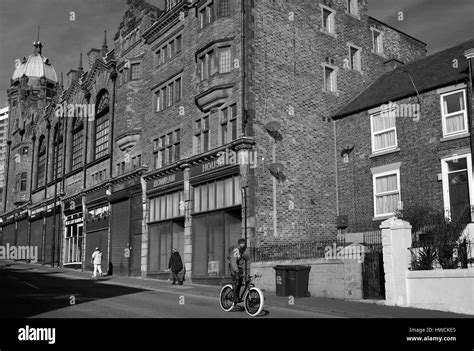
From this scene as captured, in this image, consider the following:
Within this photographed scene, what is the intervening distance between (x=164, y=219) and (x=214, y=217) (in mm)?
4772

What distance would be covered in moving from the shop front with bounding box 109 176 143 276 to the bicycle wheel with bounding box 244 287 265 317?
60.0ft

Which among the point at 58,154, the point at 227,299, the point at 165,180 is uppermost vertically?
the point at 58,154

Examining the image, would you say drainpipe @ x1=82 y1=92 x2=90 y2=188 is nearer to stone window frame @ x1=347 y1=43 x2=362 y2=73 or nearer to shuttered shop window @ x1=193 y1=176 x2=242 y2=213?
shuttered shop window @ x1=193 y1=176 x2=242 y2=213

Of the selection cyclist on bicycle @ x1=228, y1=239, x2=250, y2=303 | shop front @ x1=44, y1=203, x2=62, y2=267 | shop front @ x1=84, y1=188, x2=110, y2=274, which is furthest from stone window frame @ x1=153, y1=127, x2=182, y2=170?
shop front @ x1=44, y1=203, x2=62, y2=267

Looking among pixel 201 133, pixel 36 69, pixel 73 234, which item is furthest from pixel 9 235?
pixel 201 133

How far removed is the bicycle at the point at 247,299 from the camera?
1264cm

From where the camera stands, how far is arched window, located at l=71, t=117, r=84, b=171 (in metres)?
41.9

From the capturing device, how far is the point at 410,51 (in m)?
32.7

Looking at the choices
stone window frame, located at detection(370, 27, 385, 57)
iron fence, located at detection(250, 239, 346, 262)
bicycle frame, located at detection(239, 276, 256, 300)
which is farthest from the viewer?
stone window frame, located at detection(370, 27, 385, 57)

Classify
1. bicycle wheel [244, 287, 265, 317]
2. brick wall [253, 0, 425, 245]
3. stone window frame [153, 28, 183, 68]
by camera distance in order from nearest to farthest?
bicycle wheel [244, 287, 265, 317]
brick wall [253, 0, 425, 245]
stone window frame [153, 28, 183, 68]

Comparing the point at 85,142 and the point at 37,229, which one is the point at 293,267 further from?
the point at 37,229

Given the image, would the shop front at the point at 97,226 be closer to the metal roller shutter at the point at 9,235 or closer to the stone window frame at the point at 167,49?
the stone window frame at the point at 167,49

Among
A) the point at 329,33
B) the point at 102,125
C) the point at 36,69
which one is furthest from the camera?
the point at 36,69

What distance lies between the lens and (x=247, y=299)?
12.8 meters
